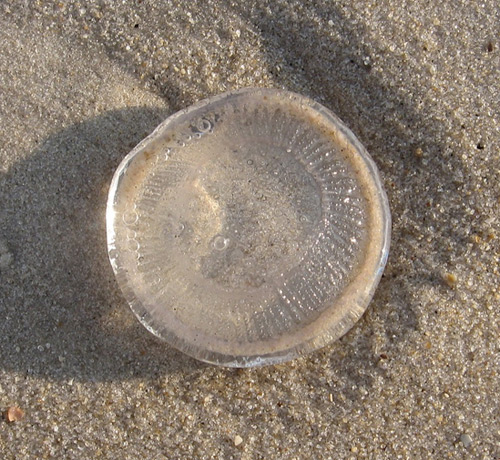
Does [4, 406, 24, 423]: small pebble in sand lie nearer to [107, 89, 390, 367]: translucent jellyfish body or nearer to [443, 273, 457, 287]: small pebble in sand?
[107, 89, 390, 367]: translucent jellyfish body

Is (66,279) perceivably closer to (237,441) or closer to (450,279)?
(237,441)

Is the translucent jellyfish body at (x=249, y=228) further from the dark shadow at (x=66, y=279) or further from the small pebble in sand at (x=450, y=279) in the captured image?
the small pebble in sand at (x=450, y=279)

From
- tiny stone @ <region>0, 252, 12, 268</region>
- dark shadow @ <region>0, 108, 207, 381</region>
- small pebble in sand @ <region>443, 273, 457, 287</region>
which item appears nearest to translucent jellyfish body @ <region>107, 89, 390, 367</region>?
dark shadow @ <region>0, 108, 207, 381</region>

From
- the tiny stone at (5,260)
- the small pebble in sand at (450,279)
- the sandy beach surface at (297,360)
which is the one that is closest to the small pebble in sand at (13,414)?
the sandy beach surface at (297,360)

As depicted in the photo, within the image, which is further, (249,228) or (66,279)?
(66,279)

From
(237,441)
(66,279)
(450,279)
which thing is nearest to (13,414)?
(66,279)

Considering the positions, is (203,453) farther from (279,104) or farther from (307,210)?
(279,104)
